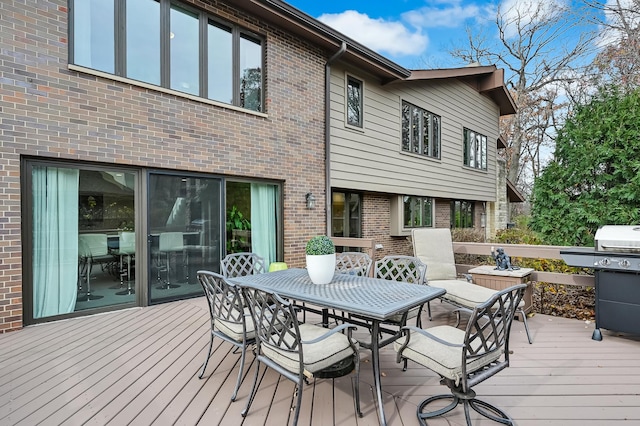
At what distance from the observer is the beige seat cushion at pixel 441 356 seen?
77.0 inches

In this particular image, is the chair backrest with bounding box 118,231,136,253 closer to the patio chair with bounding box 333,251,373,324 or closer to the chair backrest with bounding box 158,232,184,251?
the chair backrest with bounding box 158,232,184,251

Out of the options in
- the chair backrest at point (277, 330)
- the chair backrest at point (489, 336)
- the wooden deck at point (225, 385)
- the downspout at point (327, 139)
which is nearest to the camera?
the chair backrest at point (489, 336)

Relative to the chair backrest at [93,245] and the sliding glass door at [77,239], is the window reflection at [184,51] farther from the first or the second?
the chair backrest at [93,245]

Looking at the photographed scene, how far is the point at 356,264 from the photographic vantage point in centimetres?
406

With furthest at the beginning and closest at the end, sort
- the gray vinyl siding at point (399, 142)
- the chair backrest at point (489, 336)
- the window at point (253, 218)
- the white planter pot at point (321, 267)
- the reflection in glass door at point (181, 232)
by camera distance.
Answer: the gray vinyl siding at point (399, 142) → the window at point (253, 218) → the reflection in glass door at point (181, 232) → the white planter pot at point (321, 267) → the chair backrest at point (489, 336)

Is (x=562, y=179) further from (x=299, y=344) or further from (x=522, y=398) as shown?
(x=299, y=344)

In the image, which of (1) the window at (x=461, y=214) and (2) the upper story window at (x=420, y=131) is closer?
(2) the upper story window at (x=420, y=131)

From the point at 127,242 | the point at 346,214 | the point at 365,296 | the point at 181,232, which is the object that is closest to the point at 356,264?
the point at 365,296

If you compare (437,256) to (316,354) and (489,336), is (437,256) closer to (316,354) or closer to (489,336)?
(489,336)

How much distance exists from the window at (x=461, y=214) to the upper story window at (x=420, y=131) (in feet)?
8.28

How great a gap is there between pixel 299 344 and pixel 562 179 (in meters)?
4.94

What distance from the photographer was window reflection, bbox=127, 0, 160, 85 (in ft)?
14.6

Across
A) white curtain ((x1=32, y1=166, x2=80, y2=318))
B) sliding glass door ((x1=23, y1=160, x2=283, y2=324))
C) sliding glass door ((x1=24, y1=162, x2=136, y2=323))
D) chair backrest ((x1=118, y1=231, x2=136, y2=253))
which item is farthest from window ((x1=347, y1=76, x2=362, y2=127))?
white curtain ((x1=32, y1=166, x2=80, y2=318))

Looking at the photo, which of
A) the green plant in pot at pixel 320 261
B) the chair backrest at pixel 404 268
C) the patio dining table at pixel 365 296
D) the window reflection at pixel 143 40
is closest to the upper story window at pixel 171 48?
the window reflection at pixel 143 40
